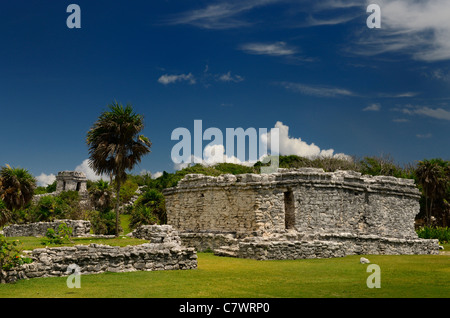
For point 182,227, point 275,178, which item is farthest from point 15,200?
point 275,178

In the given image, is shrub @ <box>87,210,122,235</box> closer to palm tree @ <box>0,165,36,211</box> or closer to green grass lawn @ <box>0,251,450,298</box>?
palm tree @ <box>0,165,36,211</box>

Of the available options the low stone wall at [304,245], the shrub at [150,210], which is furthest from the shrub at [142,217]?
the low stone wall at [304,245]

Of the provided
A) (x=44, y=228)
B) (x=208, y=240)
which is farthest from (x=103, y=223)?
(x=208, y=240)

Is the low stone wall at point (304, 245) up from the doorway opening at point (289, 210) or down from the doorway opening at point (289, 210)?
down

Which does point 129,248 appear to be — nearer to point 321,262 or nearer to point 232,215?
point 321,262

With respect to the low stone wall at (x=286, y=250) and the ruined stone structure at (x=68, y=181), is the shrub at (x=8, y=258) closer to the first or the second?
the low stone wall at (x=286, y=250)

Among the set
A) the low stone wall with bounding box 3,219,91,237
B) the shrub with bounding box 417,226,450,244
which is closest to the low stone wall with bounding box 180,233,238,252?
the low stone wall with bounding box 3,219,91,237

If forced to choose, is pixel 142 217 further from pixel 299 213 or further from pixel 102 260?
pixel 102 260

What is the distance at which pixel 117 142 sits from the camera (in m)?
21.1

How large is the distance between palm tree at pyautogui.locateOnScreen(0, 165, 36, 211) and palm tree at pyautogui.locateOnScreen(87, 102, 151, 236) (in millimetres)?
10217

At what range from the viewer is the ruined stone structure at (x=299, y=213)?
68.4 feet

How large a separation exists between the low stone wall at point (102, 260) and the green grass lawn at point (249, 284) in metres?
0.38

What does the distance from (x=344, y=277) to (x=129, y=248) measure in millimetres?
6322

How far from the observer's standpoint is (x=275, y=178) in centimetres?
2138
